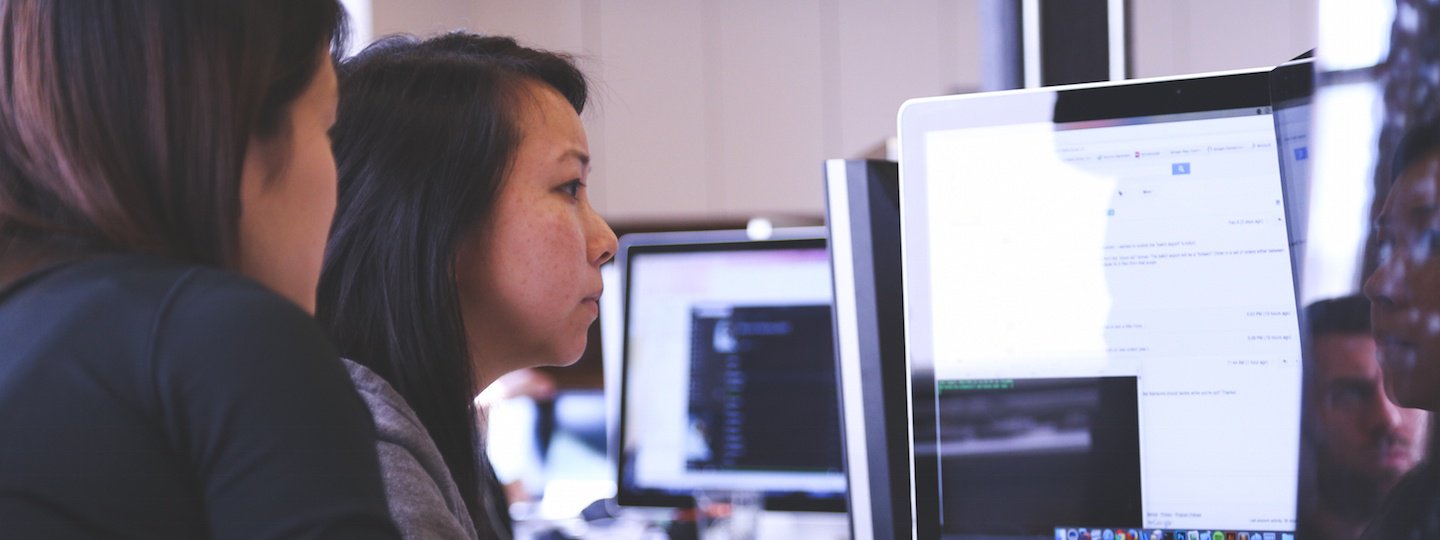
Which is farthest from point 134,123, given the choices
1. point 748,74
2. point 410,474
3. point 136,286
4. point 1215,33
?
point 1215,33

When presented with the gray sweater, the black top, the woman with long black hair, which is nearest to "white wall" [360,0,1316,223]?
the gray sweater

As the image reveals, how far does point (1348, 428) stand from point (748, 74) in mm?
3941

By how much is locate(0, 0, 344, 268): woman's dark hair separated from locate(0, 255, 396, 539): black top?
0.21 feet

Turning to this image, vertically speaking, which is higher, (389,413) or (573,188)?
(573,188)

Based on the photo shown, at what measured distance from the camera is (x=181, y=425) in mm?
461

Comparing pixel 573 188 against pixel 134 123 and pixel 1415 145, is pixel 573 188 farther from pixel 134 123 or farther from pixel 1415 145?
pixel 1415 145

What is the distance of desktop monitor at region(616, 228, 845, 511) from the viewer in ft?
5.78

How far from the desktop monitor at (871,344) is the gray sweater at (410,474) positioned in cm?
32

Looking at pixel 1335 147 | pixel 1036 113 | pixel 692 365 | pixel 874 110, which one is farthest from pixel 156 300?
pixel 874 110

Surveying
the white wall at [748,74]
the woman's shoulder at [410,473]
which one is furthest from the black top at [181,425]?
the white wall at [748,74]

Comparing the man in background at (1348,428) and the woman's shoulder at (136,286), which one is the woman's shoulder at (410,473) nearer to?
the woman's shoulder at (136,286)

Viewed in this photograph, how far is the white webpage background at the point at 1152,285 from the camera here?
0.86 metres

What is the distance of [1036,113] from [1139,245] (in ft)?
0.40

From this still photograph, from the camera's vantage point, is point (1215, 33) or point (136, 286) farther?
point (1215, 33)
